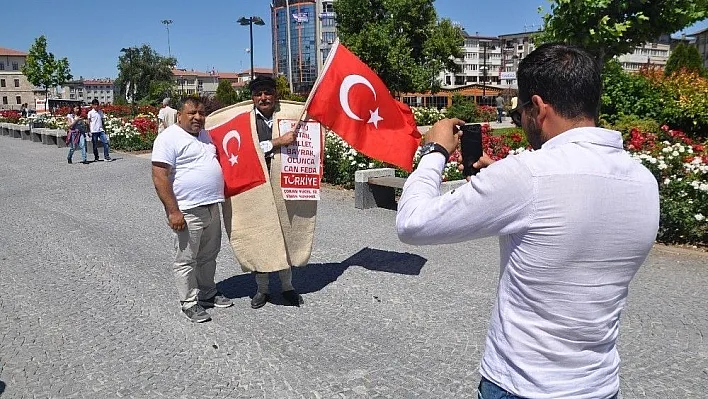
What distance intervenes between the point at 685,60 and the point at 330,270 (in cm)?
2241

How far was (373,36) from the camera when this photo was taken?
41.7 metres

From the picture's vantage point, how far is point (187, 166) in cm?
474

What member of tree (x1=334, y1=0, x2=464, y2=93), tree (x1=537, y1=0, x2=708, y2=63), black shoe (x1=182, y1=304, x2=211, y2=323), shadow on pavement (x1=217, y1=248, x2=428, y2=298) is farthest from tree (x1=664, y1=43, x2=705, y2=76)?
black shoe (x1=182, y1=304, x2=211, y2=323)

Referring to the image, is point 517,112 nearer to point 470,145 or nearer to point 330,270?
point 470,145

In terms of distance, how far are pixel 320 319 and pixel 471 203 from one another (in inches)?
140

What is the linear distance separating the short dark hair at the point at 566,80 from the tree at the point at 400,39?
4044 cm

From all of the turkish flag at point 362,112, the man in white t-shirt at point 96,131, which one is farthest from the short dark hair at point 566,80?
the man in white t-shirt at point 96,131

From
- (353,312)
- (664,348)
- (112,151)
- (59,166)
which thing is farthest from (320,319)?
(112,151)

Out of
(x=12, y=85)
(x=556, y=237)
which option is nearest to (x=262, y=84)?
(x=556, y=237)

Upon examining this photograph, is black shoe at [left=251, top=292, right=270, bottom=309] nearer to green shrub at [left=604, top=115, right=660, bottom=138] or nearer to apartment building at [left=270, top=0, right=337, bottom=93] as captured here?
green shrub at [left=604, top=115, right=660, bottom=138]

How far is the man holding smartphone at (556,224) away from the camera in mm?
1494

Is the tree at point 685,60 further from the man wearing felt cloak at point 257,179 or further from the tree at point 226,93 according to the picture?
the tree at point 226,93

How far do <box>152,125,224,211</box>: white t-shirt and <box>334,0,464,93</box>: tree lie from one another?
3740cm

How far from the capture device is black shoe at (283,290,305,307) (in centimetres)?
524
